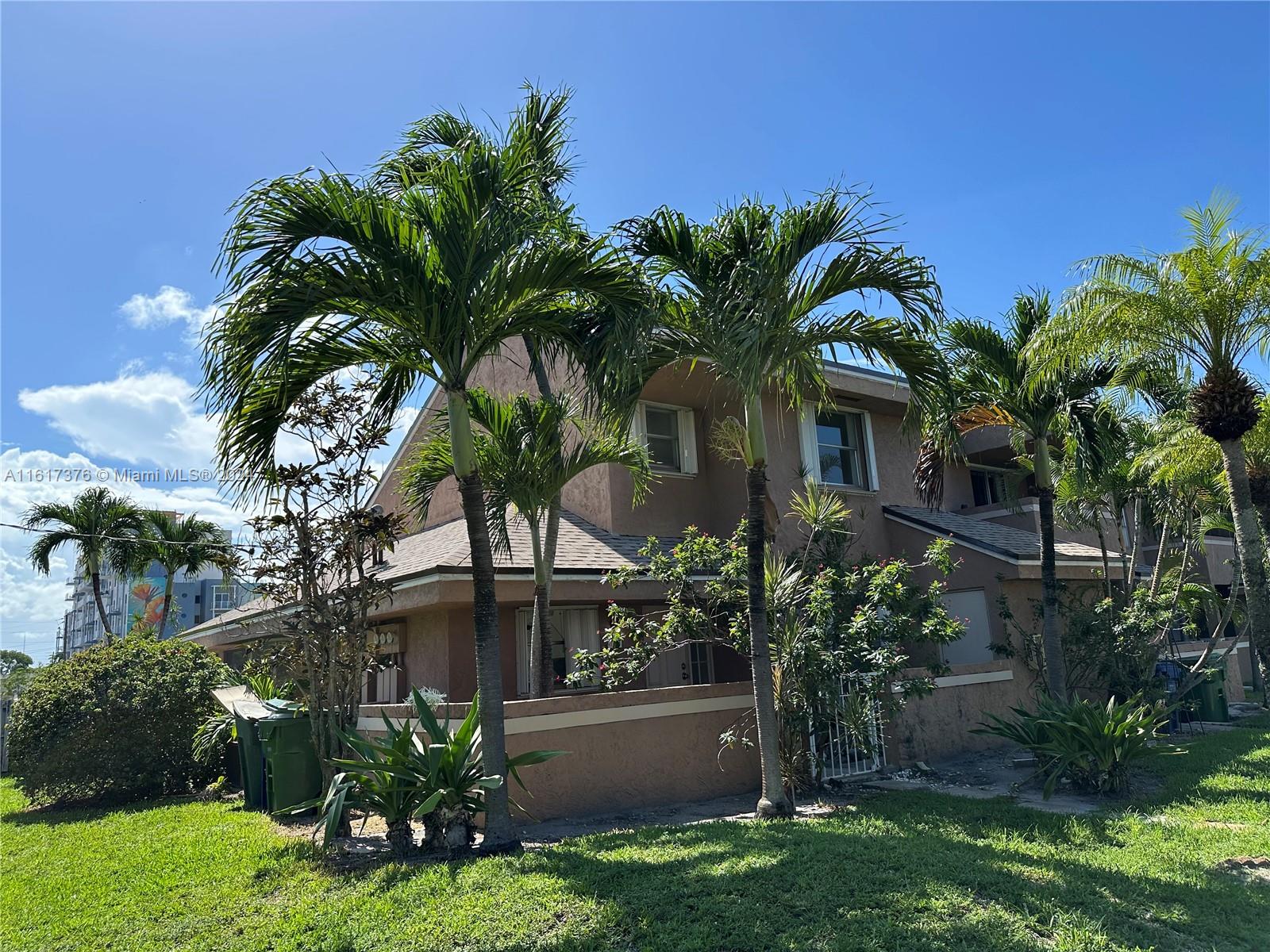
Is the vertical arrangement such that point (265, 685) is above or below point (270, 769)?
above

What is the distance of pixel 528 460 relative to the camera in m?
10.2

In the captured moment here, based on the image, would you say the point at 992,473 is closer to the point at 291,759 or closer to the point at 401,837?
the point at 291,759

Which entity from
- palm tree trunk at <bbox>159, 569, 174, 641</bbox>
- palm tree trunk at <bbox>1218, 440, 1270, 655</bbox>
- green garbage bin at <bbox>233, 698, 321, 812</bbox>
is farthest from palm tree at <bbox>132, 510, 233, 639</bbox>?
palm tree trunk at <bbox>1218, 440, 1270, 655</bbox>

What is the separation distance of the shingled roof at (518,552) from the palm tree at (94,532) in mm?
12337

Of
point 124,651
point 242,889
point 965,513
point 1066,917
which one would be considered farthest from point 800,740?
point 965,513

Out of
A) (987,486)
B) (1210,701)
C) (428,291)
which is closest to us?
(428,291)

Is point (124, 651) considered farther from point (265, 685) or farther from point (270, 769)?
point (270, 769)

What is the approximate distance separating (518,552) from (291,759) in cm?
435

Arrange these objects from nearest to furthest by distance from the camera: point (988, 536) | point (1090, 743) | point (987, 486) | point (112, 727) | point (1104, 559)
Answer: point (1090, 743), point (112, 727), point (1104, 559), point (988, 536), point (987, 486)

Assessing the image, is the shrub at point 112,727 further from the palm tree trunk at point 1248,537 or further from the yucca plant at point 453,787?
the palm tree trunk at point 1248,537

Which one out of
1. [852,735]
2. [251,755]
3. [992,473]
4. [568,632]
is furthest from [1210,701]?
[251,755]

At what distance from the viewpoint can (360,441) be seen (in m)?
9.51

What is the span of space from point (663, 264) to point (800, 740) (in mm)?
5353

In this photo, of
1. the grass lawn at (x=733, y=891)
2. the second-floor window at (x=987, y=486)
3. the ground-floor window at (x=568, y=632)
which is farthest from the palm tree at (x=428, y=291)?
the second-floor window at (x=987, y=486)
